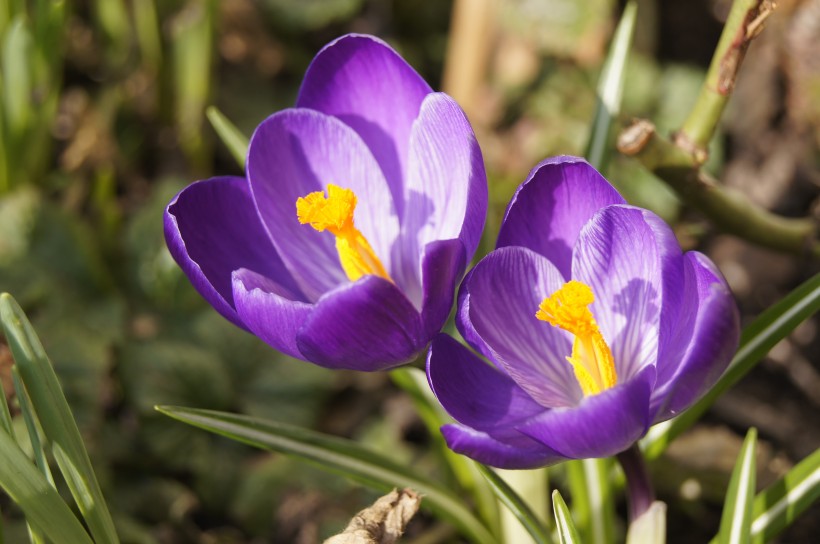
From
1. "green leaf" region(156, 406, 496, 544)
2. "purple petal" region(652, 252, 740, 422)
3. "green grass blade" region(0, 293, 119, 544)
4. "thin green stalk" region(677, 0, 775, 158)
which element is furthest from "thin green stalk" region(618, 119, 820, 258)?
"green grass blade" region(0, 293, 119, 544)

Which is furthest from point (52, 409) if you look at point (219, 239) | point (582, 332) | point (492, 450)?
point (582, 332)

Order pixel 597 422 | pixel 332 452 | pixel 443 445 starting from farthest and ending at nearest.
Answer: pixel 443 445 → pixel 332 452 → pixel 597 422

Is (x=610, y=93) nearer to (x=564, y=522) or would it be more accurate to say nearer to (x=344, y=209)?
(x=344, y=209)

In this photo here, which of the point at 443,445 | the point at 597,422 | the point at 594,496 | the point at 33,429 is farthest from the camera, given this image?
the point at 443,445

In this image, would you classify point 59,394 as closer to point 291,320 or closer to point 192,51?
point 291,320

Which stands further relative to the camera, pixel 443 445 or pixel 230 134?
pixel 443 445

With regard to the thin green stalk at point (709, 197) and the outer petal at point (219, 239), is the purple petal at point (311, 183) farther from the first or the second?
the thin green stalk at point (709, 197)

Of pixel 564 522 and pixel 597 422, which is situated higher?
pixel 597 422

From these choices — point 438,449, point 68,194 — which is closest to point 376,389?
point 438,449
